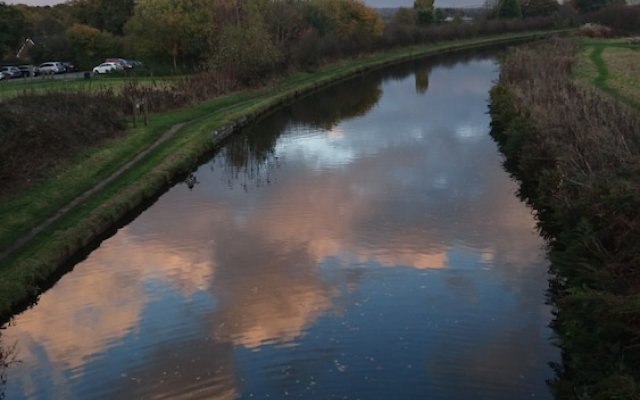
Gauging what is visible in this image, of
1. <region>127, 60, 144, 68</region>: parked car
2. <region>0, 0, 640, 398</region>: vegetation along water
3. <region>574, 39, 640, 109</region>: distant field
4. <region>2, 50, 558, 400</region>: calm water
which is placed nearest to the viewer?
<region>0, 0, 640, 398</region>: vegetation along water

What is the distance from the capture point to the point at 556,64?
41.0 metres

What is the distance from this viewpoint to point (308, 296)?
46.1 feet

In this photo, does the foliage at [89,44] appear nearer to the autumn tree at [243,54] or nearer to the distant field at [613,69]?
the autumn tree at [243,54]

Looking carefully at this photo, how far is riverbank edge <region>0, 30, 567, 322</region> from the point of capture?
1425cm

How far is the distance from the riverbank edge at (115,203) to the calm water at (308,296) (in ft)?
1.36

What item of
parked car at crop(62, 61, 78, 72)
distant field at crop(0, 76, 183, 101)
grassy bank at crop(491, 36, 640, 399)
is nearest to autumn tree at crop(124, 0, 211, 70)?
distant field at crop(0, 76, 183, 101)

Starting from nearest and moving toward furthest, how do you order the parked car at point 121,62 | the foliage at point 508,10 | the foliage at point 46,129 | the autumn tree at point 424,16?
the foliage at point 46,129 < the parked car at point 121,62 < the autumn tree at point 424,16 < the foliage at point 508,10

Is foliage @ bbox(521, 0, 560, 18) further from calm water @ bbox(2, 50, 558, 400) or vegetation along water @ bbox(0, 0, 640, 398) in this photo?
calm water @ bbox(2, 50, 558, 400)

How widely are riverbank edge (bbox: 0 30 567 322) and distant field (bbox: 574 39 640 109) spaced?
57.4ft

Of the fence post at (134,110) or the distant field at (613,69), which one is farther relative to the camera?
the distant field at (613,69)

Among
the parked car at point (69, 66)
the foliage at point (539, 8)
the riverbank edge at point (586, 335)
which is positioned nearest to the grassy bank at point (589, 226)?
the riverbank edge at point (586, 335)

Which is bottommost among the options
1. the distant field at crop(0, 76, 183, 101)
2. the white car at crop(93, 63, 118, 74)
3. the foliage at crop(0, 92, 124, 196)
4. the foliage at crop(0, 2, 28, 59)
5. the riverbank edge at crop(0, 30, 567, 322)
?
the riverbank edge at crop(0, 30, 567, 322)

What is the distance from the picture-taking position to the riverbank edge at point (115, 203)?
14.2 metres

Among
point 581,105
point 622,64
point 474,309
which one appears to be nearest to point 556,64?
point 622,64
